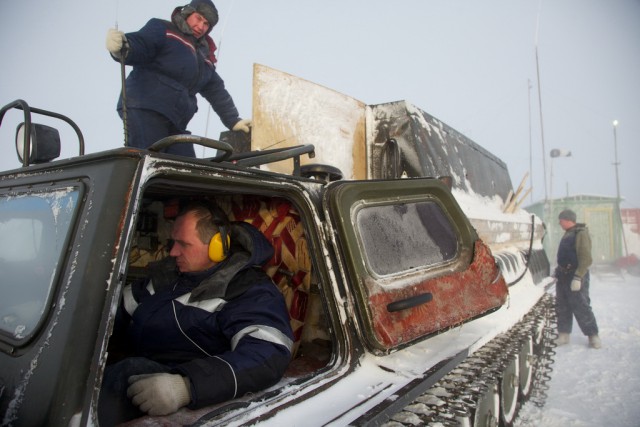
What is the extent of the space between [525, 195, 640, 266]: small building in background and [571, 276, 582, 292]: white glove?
12.9m

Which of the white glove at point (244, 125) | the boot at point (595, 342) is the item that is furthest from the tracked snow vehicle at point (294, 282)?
the boot at point (595, 342)

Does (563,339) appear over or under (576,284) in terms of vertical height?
under

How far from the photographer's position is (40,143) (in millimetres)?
1906

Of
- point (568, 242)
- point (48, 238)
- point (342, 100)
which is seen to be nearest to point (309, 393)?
point (48, 238)

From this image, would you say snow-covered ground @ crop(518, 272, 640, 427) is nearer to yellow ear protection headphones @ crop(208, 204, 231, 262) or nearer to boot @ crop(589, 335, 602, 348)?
boot @ crop(589, 335, 602, 348)

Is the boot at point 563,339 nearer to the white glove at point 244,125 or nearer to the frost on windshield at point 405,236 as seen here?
the frost on windshield at point 405,236

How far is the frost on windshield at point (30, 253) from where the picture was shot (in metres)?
1.18

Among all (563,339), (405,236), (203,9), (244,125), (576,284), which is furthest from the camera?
(563,339)

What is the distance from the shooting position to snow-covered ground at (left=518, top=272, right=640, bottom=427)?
358 cm

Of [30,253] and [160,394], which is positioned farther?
[30,253]

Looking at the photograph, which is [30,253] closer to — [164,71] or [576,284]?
[164,71]

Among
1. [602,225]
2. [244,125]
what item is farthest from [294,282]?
[602,225]

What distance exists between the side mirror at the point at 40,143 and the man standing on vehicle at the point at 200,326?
0.69 meters

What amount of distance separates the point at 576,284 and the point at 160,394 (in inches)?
259
